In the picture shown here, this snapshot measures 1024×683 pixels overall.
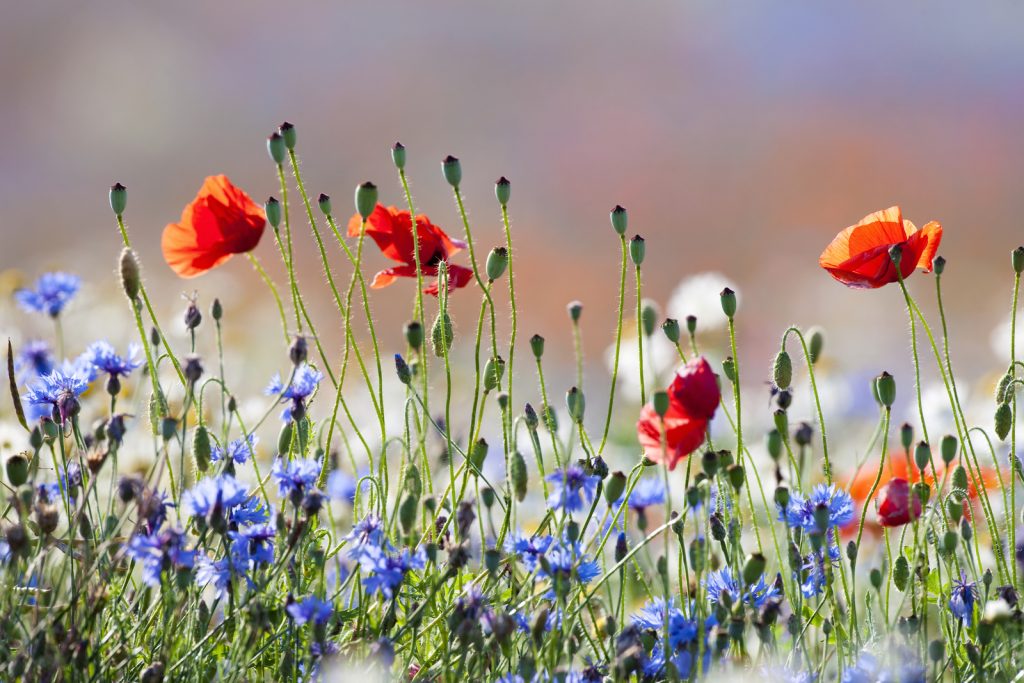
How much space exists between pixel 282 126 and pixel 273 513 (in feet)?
1.61

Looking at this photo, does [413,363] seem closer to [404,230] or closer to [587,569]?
[404,230]

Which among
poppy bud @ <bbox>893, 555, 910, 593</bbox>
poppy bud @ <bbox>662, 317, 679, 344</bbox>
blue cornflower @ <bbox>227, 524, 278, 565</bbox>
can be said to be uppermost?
poppy bud @ <bbox>662, 317, 679, 344</bbox>

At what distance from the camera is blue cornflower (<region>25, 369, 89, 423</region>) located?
1.34m

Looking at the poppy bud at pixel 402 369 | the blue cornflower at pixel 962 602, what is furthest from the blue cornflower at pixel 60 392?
the blue cornflower at pixel 962 602

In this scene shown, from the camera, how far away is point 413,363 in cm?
151

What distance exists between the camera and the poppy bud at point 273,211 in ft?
4.86

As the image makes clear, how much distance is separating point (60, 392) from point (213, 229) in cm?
30

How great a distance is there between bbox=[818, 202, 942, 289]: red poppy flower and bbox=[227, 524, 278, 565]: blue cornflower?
0.79m

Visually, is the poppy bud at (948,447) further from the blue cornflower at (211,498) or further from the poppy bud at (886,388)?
the blue cornflower at (211,498)

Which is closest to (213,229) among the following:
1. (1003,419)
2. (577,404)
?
(577,404)

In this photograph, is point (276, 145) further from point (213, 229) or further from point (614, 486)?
point (614, 486)

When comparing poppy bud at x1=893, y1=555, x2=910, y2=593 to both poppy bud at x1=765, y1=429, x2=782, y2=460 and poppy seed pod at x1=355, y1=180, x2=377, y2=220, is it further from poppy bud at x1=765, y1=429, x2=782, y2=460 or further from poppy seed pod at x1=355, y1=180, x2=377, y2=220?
poppy seed pod at x1=355, y1=180, x2=377, y2=220

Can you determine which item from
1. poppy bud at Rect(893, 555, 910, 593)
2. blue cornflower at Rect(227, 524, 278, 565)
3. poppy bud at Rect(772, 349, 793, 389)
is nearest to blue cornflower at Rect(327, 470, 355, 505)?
blue cornflower at Rect(227, 524, 278, 565)

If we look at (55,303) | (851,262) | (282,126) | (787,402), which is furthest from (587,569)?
(55,303)
